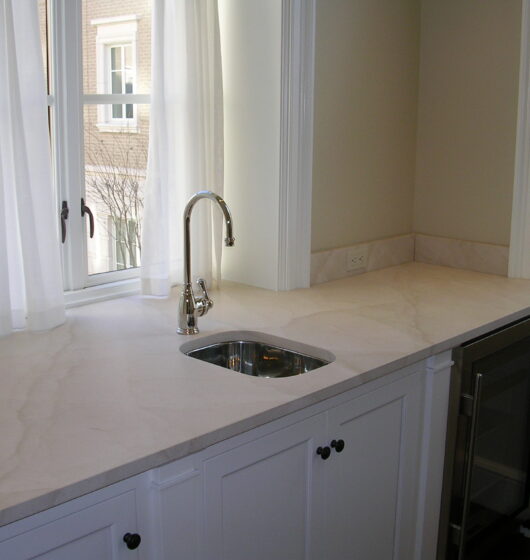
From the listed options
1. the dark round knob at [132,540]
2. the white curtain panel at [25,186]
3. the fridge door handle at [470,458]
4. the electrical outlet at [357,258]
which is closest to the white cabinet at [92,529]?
the dark round knob at [132,540]

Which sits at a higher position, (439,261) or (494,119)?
(494,119)

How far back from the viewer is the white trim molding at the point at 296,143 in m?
2.53

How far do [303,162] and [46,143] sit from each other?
2.94 feet

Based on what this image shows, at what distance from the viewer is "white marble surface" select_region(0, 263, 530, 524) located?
4.57ft

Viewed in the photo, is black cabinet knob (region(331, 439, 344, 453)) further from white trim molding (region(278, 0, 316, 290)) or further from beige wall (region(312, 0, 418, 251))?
beige wall (region(312, 0, 418, 251))

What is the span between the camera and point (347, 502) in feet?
6.45

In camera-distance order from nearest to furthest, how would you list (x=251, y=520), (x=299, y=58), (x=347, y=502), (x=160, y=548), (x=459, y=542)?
1. (x=160, y=548)
2. (x=251, y=520)
3. (x=347, y=502)
4. (x=459, y=542)
5. (x=299, y=58)

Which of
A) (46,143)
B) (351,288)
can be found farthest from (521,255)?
(46,143)

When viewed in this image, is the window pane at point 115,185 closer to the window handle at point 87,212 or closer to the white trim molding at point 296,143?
the window handle at point 87,212

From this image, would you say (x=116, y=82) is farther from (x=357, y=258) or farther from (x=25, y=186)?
(x=357, y=258)

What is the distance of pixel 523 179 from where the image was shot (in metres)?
2.84

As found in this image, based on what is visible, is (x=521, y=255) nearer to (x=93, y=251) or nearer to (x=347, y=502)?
(x=347, y=502)

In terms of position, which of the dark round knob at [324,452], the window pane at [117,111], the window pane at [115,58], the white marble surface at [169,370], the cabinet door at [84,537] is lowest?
the dark round knob at [324,452]

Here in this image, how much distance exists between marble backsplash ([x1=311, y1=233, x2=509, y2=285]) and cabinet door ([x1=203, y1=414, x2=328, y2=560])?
1065 millimetres
